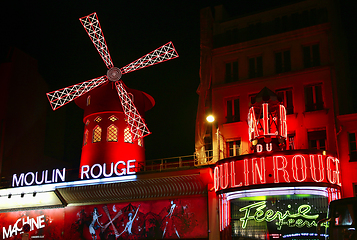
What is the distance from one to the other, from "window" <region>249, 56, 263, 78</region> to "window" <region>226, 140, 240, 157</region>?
273 cm

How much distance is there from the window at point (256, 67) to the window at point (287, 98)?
48.0 inches

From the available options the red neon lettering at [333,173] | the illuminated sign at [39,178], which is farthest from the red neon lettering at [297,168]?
the illuminated sign at [39,178]

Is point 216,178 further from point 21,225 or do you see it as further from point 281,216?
point 21,225

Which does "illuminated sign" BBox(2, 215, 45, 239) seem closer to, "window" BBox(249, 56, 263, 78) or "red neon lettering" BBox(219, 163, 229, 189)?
"red neon lettering" BBox(219, 163, 229, 189)

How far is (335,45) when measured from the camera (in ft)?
48.5

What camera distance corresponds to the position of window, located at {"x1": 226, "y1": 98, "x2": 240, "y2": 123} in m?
15.4

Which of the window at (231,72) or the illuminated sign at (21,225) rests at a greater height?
the window at (231,72)

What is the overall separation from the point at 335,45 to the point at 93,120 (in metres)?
11.6

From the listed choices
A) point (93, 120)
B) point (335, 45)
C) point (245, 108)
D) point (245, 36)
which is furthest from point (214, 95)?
point (93, 120)

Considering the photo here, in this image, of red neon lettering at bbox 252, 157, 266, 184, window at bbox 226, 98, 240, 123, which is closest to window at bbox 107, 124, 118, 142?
window at bbox 226, 98, 240, 123

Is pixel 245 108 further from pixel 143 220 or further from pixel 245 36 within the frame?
pixel 143 220

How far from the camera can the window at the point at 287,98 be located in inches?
571

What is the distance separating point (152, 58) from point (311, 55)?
7.73 m

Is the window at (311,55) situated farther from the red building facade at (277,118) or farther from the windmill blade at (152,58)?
the windmill blade at (152,58)
